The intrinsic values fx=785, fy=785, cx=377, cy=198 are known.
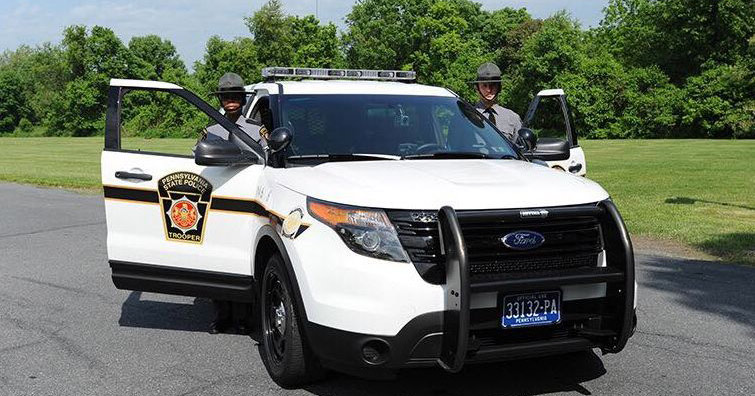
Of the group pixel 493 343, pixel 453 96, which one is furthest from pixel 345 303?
pixel 453 96

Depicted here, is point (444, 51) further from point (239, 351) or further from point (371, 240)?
point (371, 240)

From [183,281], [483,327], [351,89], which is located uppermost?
[351,89]

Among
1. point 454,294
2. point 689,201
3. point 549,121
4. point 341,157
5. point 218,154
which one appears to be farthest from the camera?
point 549,121

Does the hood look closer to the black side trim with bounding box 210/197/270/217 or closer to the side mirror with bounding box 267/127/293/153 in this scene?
the side mirror with bounding box 267/127/293/153

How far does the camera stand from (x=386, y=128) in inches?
212

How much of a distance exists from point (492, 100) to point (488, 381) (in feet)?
13.4

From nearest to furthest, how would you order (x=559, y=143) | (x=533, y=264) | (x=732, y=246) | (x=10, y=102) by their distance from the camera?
(x=533, y=264)
(x=559, y=143)
(x=732, y=246)
(x=10, y=102)

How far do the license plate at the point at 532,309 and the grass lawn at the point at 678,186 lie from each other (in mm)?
4893

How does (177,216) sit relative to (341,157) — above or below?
below

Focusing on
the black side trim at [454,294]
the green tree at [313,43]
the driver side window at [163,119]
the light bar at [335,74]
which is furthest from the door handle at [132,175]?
the green tree at [313,43]

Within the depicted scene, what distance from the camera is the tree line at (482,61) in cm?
5291

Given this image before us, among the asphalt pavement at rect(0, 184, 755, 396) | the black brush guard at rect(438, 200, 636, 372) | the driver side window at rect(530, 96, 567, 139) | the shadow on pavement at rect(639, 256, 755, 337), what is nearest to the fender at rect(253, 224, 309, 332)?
the asphalt pavement at rect(0, 184, 755, 396)

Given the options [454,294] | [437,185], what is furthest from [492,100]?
[454,294]

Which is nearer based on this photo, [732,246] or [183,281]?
[183,281]
